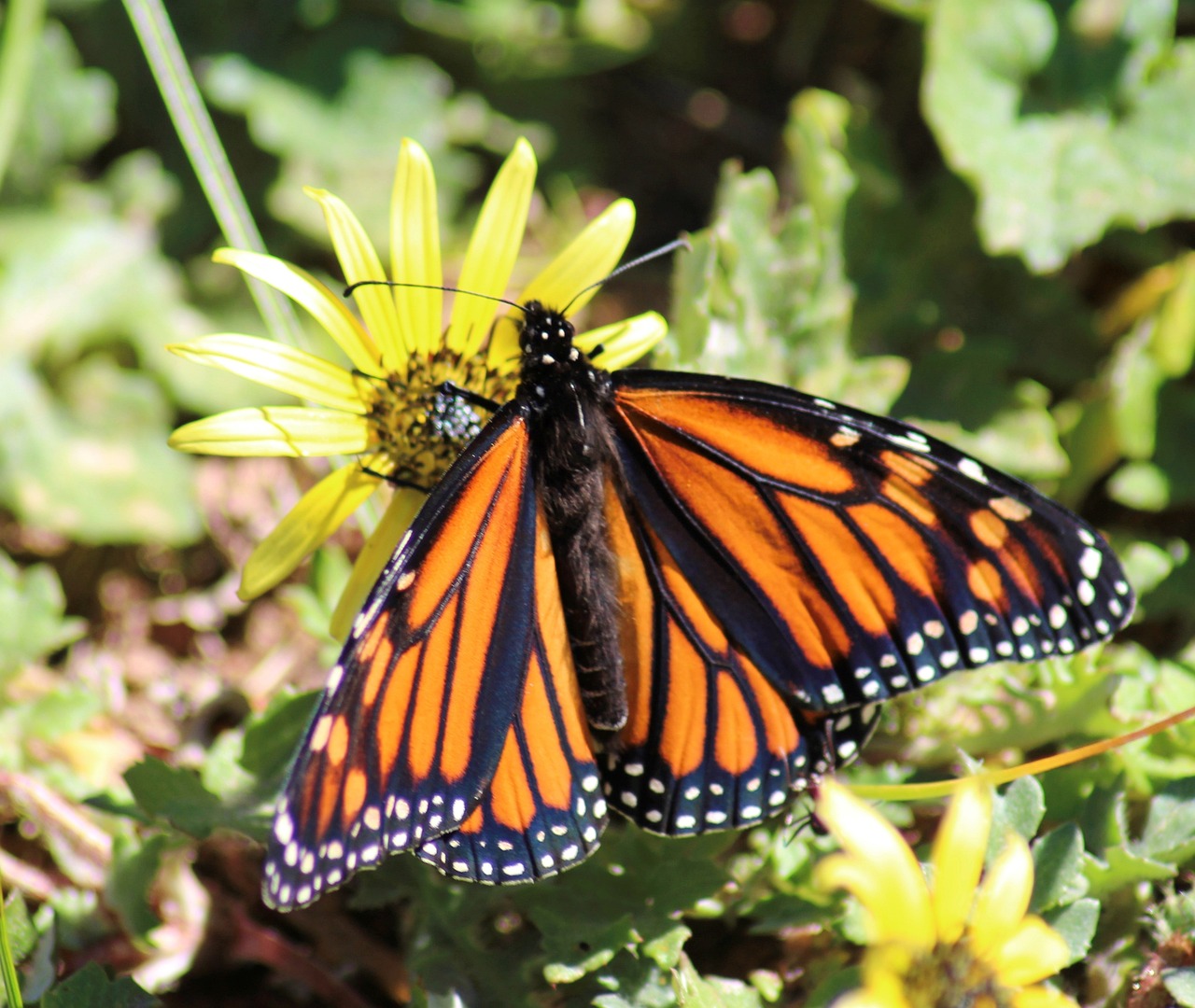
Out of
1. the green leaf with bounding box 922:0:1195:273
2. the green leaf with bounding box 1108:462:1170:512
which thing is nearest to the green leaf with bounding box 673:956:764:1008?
the green leaf with bounding box 1108:462:1170:512

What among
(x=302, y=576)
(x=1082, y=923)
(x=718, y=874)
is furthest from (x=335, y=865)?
(x=302, y=576)

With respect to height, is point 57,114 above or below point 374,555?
above

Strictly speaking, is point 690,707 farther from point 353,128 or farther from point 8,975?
point 353,128

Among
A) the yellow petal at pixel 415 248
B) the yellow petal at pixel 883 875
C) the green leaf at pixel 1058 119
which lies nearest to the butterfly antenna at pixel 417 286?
the yellow petal at pixel 415 248

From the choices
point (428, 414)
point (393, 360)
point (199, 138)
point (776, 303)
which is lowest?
point (428, 414)

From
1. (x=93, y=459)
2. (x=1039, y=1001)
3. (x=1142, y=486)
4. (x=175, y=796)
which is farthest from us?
(x=93, y=459)

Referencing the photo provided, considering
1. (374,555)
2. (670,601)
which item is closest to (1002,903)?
(670,601)

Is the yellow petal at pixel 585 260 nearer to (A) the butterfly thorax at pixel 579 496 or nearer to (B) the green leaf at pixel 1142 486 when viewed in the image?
(A) the butterfly thorax at pixel 579 496
